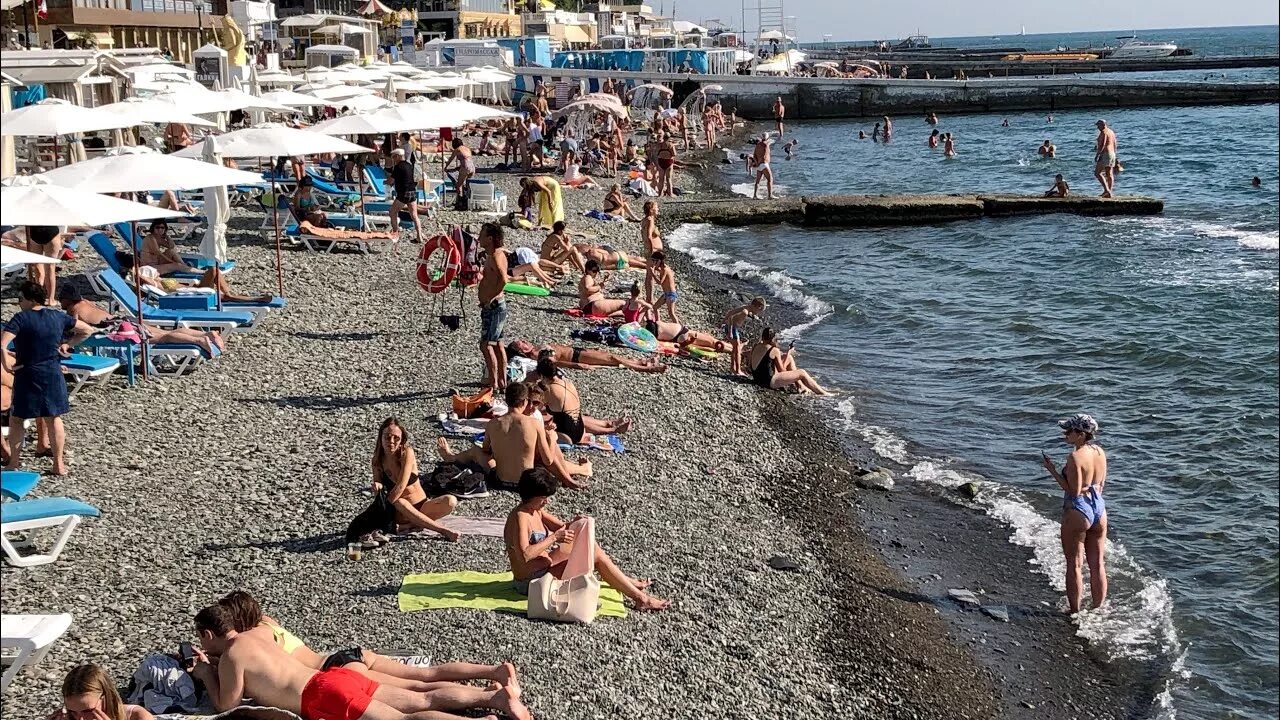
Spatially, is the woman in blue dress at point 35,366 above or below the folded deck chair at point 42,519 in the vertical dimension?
above

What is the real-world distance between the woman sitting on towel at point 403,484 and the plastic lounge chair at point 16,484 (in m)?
2.10

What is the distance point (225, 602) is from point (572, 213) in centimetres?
1859

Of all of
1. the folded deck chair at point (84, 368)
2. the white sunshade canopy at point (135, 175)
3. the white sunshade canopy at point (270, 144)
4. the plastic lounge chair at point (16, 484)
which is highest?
the white sunshade canopy at point (270, 144)

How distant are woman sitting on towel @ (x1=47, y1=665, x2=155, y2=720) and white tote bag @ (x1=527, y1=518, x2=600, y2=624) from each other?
8.12ft

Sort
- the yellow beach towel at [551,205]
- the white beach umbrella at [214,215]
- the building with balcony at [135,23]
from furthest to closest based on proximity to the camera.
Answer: the building with balcony at [135,23] → the yellow beach towel at [551,205] → the white beach umbrella at [214,215]

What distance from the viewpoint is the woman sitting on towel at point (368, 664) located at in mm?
5766

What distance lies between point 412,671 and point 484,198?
54.7 feet

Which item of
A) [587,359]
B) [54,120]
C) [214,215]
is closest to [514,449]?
[587,359]

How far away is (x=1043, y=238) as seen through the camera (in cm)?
2538

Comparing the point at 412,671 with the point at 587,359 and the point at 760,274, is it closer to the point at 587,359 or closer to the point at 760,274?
the point at 587,359

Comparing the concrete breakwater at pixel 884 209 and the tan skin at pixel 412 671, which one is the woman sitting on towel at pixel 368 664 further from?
the concrete breakwater at pixel 884 209

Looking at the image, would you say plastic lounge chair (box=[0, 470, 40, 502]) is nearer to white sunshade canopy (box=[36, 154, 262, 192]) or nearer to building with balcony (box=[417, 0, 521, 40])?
white sunshade canopy (box=[36, 154, 262, 192])

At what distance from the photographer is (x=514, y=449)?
9000mm

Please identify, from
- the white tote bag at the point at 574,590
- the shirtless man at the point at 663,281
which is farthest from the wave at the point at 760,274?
the white tote bag at the point at 574,590
